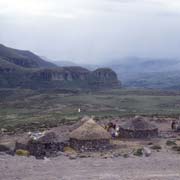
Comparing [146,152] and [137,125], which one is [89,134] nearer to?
[146,152]

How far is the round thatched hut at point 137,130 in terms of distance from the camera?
44656mm

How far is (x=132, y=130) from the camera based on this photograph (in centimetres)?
4462

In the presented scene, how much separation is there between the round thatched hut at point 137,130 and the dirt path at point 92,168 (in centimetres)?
836

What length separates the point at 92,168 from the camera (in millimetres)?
32000

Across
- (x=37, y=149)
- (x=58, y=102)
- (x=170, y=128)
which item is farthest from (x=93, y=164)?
(x=58, y=102)

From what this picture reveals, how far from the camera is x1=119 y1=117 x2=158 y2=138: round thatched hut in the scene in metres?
44.7

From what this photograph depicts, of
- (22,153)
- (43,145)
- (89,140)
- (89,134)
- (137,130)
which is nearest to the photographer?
(22,153)

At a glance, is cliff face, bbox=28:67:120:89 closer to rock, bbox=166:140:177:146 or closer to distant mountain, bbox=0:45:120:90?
distant mountain, bbox=0:45:120:90

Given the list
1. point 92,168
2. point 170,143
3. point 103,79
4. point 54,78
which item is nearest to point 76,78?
point 103,79

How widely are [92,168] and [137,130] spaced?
1307cm

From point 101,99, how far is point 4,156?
265ft

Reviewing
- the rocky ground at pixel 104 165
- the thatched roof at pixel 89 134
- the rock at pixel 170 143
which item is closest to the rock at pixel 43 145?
the rocky ground at pixel 104 165

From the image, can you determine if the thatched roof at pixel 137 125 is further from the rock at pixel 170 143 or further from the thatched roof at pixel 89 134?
the thatched roof at pixel 89 134

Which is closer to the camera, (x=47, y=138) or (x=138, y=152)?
(x=138, y=152)
